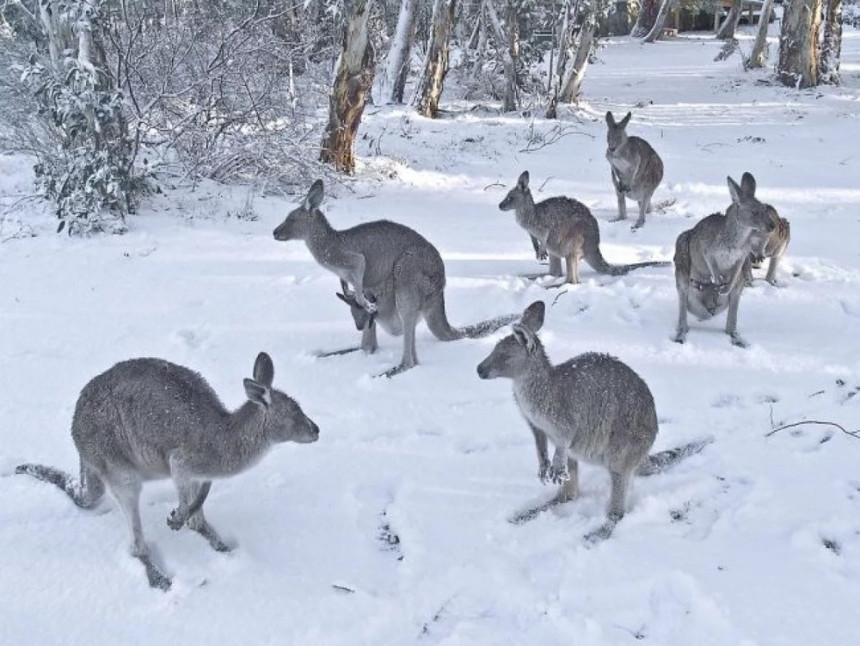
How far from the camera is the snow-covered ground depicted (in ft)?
10.1

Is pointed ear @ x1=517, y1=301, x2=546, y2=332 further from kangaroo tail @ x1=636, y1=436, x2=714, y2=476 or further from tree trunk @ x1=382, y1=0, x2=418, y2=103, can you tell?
tree trunk @ x1=382, y1=0, x2=418, y2=103

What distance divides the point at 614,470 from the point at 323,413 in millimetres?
1754

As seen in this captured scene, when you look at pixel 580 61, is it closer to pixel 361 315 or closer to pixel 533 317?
pixel 361 315

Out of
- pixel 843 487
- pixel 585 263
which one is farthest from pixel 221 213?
pixel 843 487

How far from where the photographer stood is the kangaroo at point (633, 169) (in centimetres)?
825

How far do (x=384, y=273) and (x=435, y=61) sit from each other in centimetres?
835

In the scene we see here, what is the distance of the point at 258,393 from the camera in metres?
3.29

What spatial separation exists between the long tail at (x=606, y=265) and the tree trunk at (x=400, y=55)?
7940mm

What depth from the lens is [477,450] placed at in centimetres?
427

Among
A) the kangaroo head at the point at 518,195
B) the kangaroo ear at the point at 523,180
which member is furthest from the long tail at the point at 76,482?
the kangaroo ear at the point at 523,180

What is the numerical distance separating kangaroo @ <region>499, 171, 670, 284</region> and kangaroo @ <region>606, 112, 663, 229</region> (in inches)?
63.3

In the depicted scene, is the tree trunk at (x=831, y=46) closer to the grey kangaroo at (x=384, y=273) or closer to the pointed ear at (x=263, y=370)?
the grey kangaroo at (x=384, y=273)

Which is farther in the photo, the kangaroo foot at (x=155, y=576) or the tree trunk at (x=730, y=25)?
Answer: the tree trunk at (x=730, y=25)

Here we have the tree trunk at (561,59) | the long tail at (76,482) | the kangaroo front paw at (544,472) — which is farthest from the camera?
the tree trunk at (561,59)
